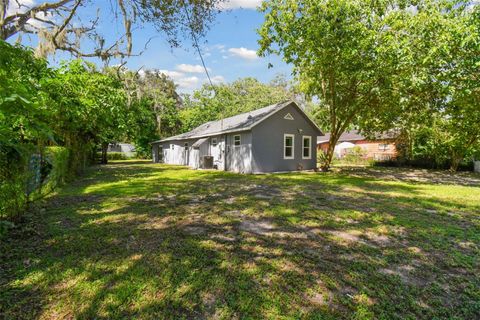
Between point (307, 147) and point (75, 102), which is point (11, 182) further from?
point (307, 147)

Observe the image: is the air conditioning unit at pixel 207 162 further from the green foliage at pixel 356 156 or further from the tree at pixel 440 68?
the green foliage at pixel 356 156

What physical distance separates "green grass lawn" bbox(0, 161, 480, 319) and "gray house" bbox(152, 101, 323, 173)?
885cm

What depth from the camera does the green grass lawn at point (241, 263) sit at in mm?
2531

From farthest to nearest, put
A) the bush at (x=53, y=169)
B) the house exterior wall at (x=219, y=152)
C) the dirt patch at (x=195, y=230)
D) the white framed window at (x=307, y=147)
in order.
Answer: the house exterior wall at (x=219, y=152) < the white framed window at (x=307, y=147) < the bush at (x=53, y=169) < the dirt patch at (x=195, y=230)

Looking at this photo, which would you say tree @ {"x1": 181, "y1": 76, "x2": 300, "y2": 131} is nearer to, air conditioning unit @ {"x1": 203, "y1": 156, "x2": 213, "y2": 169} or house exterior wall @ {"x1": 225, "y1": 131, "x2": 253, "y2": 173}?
air conditioning unit @ {"x1": 203, "y1": 156, "x2": 213, "y2": 169}

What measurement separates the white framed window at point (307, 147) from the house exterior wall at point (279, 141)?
173mm

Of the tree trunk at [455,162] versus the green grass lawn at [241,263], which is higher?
the tree trunk at [455,162]

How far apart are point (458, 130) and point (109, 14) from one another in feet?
64.7

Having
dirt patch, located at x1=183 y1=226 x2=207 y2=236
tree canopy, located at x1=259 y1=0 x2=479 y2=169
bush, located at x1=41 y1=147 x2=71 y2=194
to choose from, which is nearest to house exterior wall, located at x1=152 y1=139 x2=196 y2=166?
tree canopy, located at x1=259 y1=0 x2=479 y2=169

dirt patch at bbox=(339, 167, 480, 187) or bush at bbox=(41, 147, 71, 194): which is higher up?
bush at bbox=(41, 147, 71, 194)

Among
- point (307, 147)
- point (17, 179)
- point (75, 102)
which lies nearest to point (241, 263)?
point (17, 179)

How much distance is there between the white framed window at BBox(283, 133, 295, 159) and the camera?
16.1m

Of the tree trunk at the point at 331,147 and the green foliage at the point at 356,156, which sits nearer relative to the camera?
the tree trunk at the point at 331,147

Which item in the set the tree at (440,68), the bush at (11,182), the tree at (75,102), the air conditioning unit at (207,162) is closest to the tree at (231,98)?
the air conditioning unit at (207,162)
